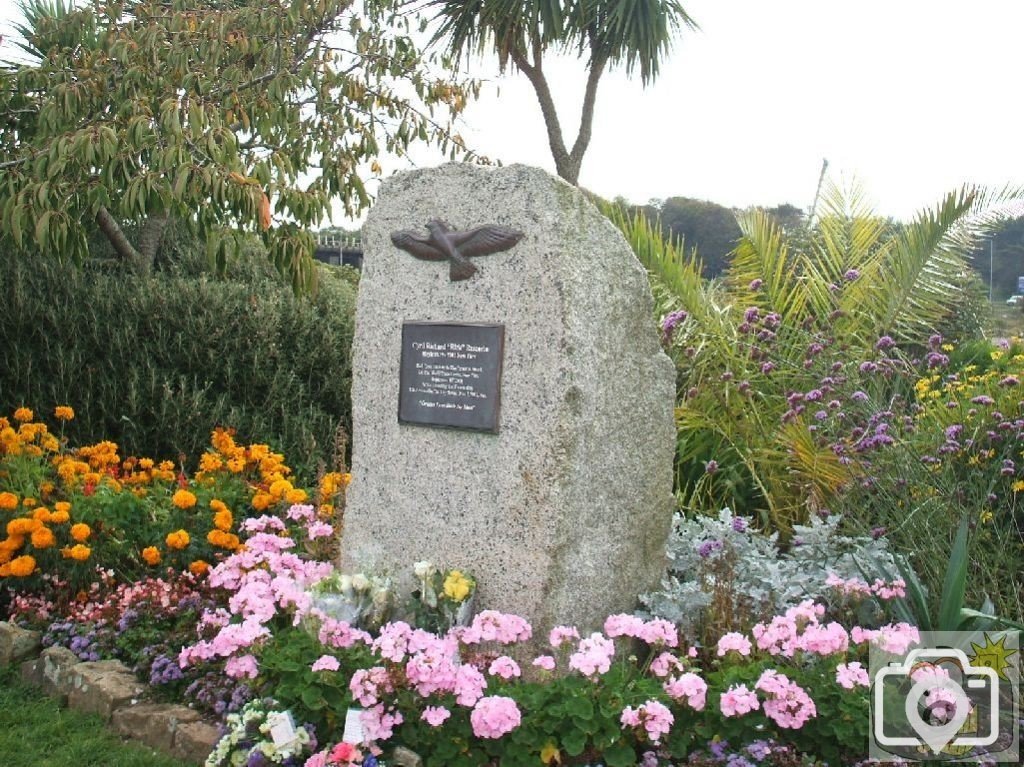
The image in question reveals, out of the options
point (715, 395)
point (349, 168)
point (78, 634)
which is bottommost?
point (78, 634)

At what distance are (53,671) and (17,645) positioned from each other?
0.99ft

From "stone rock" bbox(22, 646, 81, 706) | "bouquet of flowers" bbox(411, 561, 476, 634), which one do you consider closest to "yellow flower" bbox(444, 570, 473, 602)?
"bouquet of flowers" bbox(411, 561, 476, 634)

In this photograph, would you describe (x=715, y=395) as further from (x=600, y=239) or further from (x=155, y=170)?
(x=155, y=170)

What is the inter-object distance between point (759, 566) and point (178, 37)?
17.4 feet

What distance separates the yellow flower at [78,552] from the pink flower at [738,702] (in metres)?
2.64

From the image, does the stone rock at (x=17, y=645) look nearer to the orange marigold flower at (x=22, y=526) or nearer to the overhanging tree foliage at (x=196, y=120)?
the orange marigold flower at (x=22, y=526)

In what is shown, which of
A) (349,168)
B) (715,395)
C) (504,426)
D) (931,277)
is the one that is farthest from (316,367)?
(931,277)

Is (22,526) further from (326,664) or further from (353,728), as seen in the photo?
(353,728)

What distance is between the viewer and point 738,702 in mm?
2713

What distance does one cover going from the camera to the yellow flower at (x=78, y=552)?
394 centimetres

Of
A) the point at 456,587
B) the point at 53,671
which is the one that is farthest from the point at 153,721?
the point at 456,587

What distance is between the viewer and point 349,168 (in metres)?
6.30

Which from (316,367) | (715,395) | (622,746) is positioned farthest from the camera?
(316,367)

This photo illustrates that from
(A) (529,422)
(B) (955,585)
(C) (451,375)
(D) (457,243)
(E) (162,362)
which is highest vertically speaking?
(D) (457,243)
